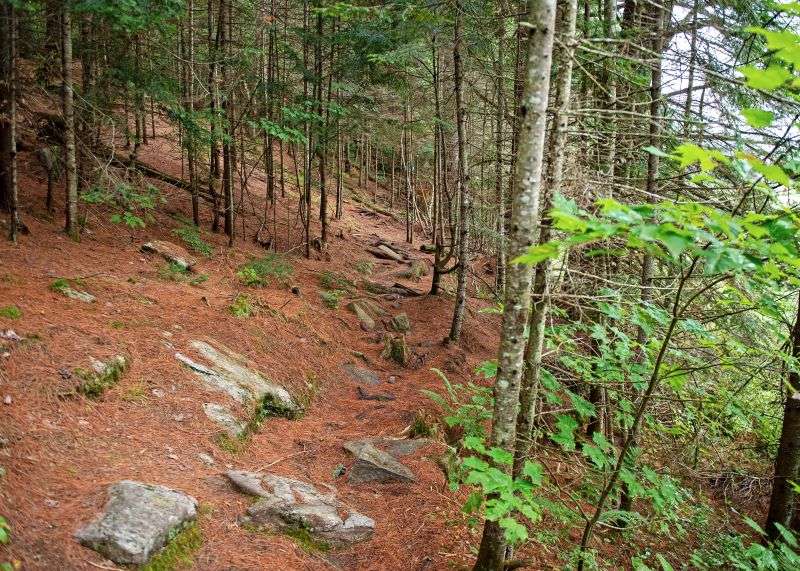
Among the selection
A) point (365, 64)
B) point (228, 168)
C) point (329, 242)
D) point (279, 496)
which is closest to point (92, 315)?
point (279, 496)

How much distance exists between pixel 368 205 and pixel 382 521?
24.4 meters

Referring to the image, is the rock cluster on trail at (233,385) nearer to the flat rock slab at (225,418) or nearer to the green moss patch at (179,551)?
the flat rock slab at (225,418)

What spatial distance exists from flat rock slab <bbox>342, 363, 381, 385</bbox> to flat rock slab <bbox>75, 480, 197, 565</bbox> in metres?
4.80

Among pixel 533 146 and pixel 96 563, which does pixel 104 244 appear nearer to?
pixel 96 563

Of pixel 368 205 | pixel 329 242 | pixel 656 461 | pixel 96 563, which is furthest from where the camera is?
pixel 368 205

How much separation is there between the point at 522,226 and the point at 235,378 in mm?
4867

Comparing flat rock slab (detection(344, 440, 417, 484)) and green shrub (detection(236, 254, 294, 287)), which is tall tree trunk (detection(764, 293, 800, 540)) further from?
green shrub (detection(236, 254, 294, 287))

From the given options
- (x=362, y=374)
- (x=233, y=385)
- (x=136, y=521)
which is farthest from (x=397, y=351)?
(x=136, y=521)

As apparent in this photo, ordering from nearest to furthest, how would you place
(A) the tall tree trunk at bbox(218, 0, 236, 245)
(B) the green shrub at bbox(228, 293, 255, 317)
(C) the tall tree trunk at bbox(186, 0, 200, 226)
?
(B) the green shrub at bbox(228, 293, 255, 317), (C) the tall tree trunk at bbox(186, 0, 200, 226), (A) the tall tree trunk at bbox(218, 0, 236, 245)

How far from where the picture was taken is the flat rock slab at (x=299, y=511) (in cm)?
434

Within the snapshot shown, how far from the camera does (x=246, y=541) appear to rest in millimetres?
4008

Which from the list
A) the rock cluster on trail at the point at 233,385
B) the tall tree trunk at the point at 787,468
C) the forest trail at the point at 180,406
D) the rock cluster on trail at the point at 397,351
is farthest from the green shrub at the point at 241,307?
the tall tree trunk at the point at 787,468

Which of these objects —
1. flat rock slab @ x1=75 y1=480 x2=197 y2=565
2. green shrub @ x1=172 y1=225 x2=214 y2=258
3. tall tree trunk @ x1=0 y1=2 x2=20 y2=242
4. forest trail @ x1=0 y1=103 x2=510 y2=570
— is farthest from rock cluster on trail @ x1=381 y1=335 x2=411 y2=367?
tall tree trunk @ x1=0 y1=2 x2=20 y2=242

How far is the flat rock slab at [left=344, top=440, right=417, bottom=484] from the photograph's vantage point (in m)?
5.40
